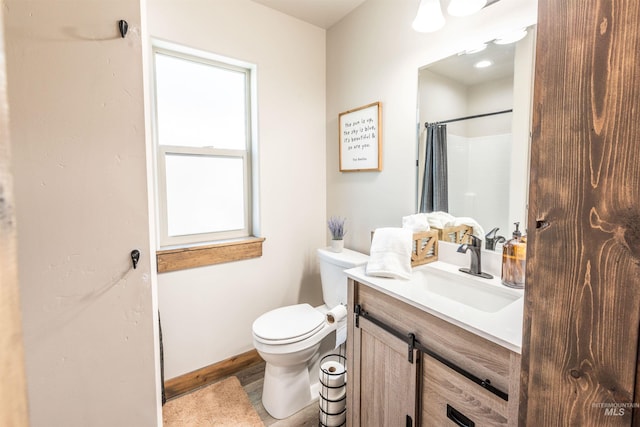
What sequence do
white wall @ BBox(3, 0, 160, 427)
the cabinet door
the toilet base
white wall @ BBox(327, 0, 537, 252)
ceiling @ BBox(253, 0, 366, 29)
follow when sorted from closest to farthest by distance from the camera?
white wall @ BBox(3, 0, 160, 427)
the cabinet door
white wall @ BBox(327, 0, 537, 252)
the toilet base
ceiling @ BBox(253, 0, 366, 29)

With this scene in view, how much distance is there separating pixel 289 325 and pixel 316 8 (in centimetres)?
206

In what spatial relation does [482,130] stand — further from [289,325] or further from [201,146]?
[201,146]

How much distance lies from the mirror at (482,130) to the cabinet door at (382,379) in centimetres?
69

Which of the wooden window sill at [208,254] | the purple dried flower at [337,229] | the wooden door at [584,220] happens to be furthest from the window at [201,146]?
the wooden door at [584,220]

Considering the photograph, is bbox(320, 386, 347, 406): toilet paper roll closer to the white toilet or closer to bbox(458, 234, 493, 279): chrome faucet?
the white toilet

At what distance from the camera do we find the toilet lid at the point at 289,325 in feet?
5.03

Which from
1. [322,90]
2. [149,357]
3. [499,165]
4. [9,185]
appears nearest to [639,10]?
[9,185]

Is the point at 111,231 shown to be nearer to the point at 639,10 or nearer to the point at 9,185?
the point at 9,185

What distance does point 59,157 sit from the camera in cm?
99

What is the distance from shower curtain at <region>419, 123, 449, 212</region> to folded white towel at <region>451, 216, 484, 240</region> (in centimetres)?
9

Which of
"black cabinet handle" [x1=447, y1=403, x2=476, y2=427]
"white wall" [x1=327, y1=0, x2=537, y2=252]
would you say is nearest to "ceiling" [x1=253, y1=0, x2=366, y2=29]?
"white wall" [x1=327, y1=0, x2=537, y2=252]

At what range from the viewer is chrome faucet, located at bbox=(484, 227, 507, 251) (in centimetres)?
128

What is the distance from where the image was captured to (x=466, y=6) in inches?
47.4

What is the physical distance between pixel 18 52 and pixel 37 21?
12 centimetres
